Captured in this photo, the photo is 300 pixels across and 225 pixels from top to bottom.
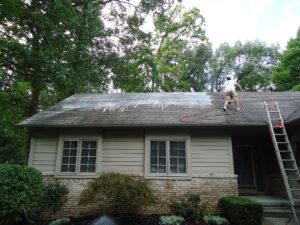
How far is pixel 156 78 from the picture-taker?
1873cm

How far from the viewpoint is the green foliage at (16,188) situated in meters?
5.81

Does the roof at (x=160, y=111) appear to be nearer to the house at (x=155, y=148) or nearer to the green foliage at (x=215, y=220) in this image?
the house at (x=155, y=148)

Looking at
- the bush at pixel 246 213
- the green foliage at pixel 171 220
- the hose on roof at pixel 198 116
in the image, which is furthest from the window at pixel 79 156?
the bush at pixel 246 213

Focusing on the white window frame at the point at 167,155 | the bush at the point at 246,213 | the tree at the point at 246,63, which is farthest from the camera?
the tree at the point at 246,63

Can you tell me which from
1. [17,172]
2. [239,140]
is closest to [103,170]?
[17,172]

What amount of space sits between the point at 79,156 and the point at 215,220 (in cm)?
471

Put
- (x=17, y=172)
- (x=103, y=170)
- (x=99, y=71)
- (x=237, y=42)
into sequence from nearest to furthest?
(x=17, y=172) < (x=103, y=170) < (x=99, y=71) < (x=237, y=42)

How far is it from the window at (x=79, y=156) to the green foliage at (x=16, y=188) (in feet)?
4.78

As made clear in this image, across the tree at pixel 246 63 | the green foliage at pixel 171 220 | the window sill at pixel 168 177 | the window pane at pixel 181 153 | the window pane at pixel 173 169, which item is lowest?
the green foliage at pixel 171 220

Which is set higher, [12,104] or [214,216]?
[12,104]

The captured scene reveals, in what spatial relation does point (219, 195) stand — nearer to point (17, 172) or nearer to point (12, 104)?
point (17, 172)

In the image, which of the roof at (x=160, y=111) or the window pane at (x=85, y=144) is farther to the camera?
the window pane at (x=85, y=144)

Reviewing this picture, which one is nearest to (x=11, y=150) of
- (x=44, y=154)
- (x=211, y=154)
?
(x=44, y=154)

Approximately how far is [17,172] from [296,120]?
26.2ft
